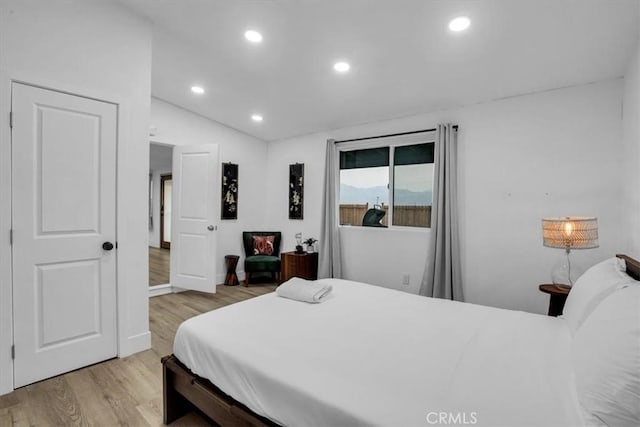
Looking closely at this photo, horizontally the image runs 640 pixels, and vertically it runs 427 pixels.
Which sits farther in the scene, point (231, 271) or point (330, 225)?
point (231, 271)

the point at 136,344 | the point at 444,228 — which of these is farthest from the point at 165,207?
the point at 444,228

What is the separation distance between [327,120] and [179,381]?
11.7ft

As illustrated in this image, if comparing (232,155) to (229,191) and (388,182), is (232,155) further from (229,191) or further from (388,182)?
(388,182)

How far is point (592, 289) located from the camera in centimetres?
151

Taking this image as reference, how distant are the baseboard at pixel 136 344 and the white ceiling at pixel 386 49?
2.74 meters

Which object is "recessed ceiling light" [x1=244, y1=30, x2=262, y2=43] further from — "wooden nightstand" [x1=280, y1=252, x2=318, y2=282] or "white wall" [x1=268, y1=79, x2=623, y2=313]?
"wooden nightstand" [x1=280, y1=252, x2=318, y2=282]

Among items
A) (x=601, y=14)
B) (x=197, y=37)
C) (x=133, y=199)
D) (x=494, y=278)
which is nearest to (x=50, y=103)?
(x=133, y=199)

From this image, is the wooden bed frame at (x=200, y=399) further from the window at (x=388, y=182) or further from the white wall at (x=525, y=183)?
the window at (x=388, y=182)

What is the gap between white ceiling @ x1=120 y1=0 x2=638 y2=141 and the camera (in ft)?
6.82

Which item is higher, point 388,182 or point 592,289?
point 388,182

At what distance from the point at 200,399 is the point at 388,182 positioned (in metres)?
3.35

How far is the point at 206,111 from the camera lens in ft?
14.4

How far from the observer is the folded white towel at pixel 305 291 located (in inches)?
81.4

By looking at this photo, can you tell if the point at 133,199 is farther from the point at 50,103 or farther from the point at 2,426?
the point at 2,426
